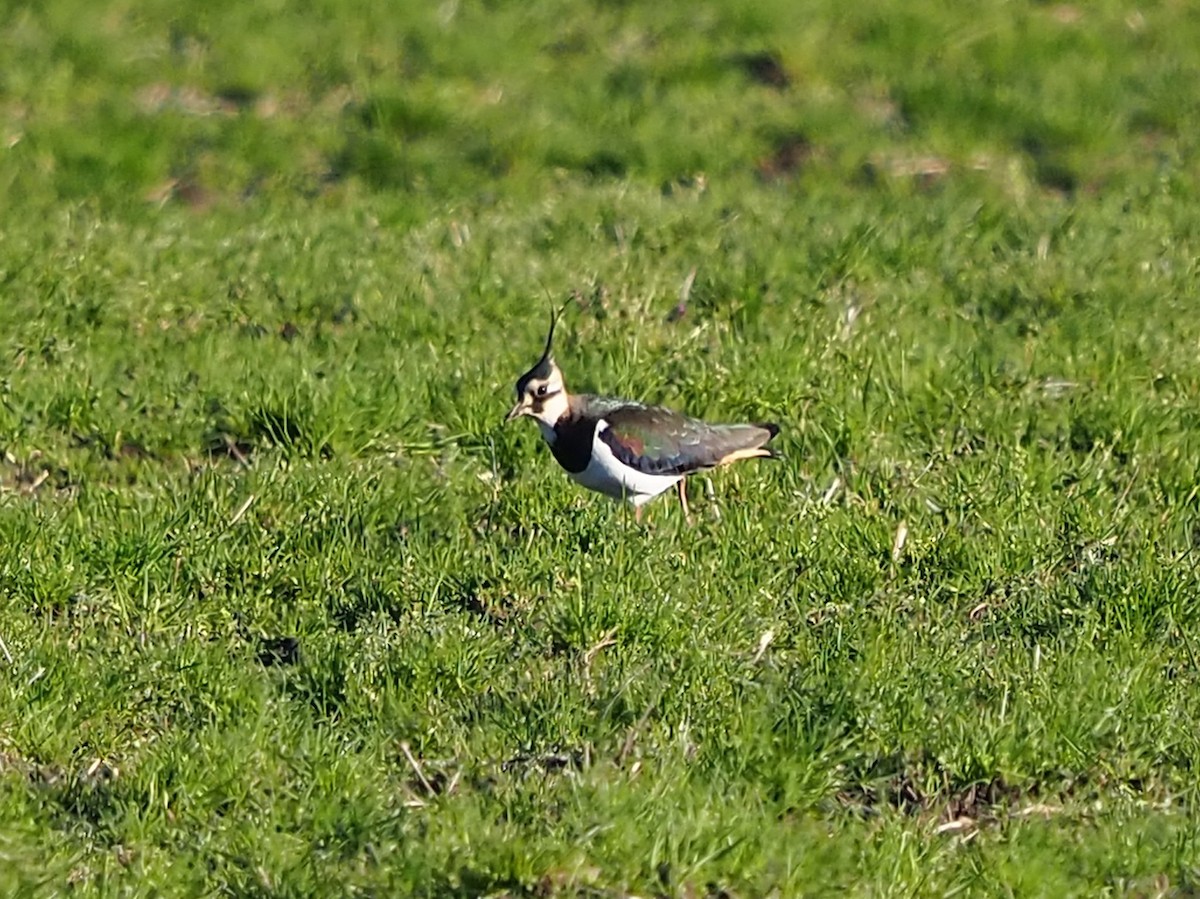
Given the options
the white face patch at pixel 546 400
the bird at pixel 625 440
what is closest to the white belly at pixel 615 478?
the bird at pixel 625 440

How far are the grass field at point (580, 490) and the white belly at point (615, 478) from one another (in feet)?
0.33

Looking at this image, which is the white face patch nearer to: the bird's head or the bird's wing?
the bird's head

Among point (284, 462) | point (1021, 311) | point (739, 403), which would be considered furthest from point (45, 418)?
point (1021, 311)

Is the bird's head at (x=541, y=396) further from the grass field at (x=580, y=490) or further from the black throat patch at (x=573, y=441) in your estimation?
the grass field at (x=580, y=490)

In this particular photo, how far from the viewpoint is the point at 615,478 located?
6734 mm

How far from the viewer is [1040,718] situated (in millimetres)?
5469

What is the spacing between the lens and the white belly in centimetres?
671

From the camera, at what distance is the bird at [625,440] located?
266 inches

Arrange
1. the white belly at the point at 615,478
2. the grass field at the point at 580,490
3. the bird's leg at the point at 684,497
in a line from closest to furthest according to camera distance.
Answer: the grass field at the point at 580,490
the white belly at the point at 615,478
the bird's leg at the point at 684,497

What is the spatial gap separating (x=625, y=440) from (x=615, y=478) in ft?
0.45

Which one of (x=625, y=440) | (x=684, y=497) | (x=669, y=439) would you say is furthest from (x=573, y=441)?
(x=684, y=497)

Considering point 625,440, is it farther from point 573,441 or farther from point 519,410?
point 519,410

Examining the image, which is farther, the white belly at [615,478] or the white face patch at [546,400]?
the white face patch at [546,400]

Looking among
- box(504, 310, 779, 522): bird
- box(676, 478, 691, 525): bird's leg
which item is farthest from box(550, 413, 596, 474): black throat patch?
box(676, 478, 691, 525): bird's leg
